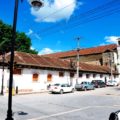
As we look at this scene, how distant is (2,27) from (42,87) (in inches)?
794

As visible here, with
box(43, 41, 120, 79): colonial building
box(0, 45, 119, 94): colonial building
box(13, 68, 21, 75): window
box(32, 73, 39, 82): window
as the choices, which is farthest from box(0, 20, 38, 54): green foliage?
box(43, 41, 120, 79): colonial building

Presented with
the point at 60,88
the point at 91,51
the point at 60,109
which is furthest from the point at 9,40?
the point at 91,51

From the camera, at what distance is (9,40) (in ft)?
166

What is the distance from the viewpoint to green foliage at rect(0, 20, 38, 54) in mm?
51562

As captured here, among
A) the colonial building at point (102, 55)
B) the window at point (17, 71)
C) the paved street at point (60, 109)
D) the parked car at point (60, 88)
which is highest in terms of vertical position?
the colonial building at point (102, 55)

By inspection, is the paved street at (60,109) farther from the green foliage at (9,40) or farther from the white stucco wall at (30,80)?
the green foliage at (9,40)

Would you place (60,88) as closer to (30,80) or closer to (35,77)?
(30,80)

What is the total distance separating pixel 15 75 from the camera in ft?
112

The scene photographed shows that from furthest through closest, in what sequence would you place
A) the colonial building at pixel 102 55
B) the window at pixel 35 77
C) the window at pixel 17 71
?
the colonial building at pixel 102 55 → the window at pixel 35 77 → the window at pixel 17 71

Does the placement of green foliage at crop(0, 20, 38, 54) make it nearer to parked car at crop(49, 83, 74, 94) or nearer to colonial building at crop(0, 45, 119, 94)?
colonial building at crop(0, 45, 119, 94)

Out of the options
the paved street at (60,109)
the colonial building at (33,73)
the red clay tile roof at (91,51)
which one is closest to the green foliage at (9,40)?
the colonial building at (33,73)

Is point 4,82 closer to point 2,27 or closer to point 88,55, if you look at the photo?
point 2,27

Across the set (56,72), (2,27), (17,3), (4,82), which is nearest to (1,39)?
(2,27)

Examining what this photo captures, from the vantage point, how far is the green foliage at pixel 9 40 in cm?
5156
